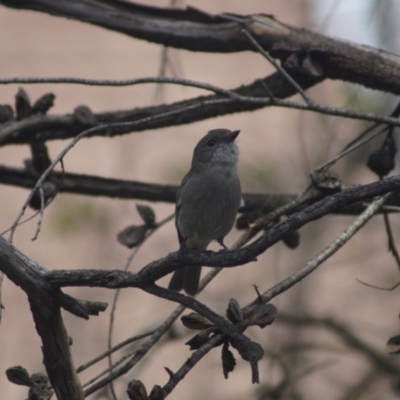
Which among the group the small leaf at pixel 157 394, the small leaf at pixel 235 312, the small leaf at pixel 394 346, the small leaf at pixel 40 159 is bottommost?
the small leaf at pixel 157 394

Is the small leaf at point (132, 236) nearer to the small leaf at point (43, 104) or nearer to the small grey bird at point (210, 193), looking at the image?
the small grey bird at point (210, 193)

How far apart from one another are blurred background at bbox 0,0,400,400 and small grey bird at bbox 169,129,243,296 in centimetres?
85

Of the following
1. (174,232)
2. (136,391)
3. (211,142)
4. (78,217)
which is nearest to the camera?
(136,391)

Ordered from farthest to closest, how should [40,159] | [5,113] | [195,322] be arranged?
1. [40,159]
2. [5,113]
3. [195,322]

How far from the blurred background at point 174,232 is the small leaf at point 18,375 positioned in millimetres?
2159

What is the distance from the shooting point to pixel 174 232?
23.7ft

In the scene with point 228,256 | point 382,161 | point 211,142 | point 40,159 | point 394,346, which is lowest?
point 394,346

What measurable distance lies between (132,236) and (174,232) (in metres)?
3.41

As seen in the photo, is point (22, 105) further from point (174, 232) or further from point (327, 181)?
point (174, 232)

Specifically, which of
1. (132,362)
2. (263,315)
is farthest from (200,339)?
(132,362)

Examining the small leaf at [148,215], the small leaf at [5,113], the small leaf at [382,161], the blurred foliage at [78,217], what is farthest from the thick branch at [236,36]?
the blurred foliage at [78,217]

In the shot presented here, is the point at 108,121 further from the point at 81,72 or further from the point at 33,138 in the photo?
the point at 81,72

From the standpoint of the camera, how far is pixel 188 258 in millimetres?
2461

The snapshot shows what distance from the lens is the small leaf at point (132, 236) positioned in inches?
148
